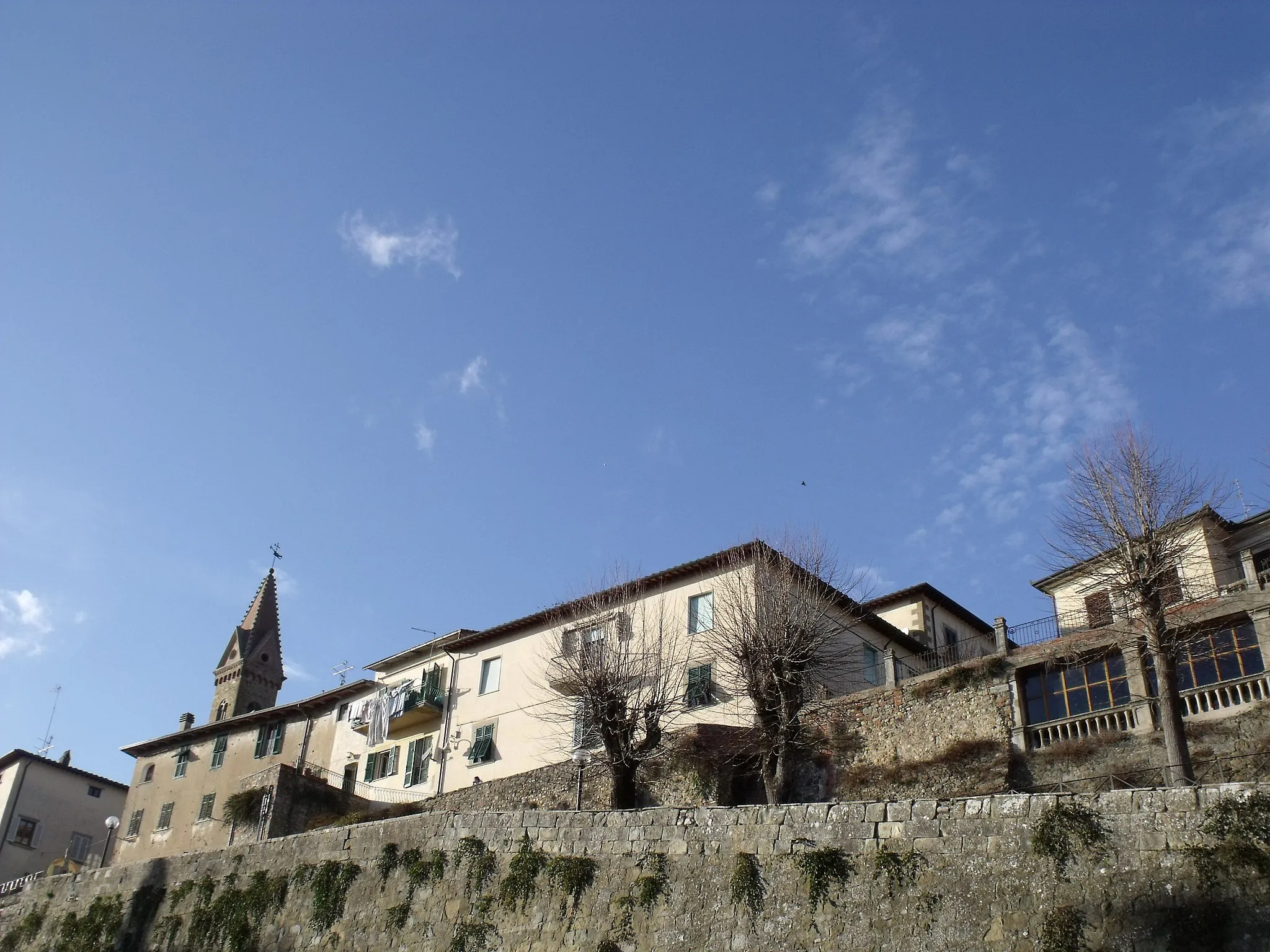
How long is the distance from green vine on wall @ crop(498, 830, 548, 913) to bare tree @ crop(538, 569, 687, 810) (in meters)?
2.94

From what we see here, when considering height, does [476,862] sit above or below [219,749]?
below

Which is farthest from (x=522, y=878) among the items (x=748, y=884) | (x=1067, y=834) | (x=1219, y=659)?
(x=1219, y=659)

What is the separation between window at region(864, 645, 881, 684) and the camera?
3834cm

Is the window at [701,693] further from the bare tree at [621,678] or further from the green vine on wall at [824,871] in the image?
the green vine on wall at [824,871]

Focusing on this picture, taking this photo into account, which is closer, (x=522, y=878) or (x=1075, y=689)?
(x=522, y=878)

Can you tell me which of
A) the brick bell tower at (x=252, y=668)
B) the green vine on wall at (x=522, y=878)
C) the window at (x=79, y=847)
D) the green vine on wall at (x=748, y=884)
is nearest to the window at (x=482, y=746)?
the green vine on wall at (x=522, y=878)

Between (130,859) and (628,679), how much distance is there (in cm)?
3434

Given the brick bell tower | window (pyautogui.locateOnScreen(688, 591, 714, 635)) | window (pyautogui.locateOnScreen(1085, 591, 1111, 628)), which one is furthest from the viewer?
the brick bell tower

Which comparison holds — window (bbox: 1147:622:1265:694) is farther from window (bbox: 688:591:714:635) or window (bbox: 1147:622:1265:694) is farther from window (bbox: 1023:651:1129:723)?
window (bbox: 688:591:714:635)

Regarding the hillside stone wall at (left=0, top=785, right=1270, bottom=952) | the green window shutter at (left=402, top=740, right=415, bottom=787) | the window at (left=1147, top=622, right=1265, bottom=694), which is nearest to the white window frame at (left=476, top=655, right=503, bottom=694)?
the green window shutter at (left=402, top=740, right=415, bottom=787)

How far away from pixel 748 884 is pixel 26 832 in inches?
2015

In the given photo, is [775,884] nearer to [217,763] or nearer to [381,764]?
[381,764]

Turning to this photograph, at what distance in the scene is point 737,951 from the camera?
19.5 meters

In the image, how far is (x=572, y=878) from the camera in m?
22.8
